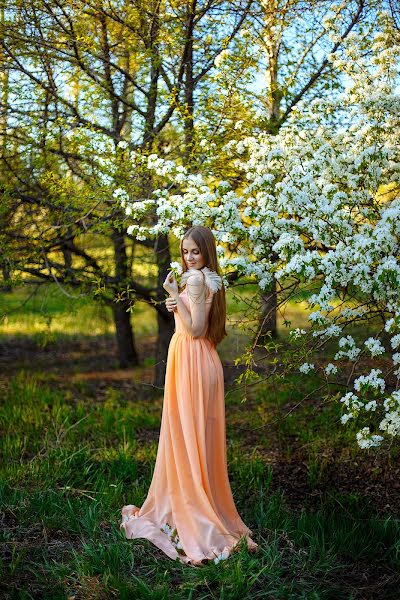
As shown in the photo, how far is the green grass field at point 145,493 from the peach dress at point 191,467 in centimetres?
A: 16

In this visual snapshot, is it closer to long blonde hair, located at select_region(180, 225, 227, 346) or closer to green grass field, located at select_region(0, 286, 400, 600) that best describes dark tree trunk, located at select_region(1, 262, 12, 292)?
green grass field, located at select_region(0, 286, 400, 600)

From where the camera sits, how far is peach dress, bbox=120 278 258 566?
4492mm

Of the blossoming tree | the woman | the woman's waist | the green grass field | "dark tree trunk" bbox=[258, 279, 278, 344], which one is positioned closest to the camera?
the green grass field

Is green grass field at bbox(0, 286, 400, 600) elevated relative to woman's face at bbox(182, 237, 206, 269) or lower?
lower

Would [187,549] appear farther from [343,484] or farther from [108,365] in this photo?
[108,365]

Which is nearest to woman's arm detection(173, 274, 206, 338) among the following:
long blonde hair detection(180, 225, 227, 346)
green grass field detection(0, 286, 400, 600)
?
long blonde hair detection(180, 225, 227, 346)

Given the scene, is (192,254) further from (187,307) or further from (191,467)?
(191,467)

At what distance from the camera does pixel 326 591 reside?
4.07 metres

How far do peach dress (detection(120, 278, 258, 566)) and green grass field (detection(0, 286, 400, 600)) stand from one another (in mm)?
156

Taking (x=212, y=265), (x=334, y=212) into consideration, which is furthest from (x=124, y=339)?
(x=334, y=212)

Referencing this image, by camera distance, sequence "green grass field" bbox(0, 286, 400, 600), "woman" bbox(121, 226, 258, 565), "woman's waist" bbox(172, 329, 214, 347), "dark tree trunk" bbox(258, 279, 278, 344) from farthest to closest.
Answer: "dark tree trunk" bbox(258, 279, 278, 344)
"woman's waist" bbox(172, 329, 214, 347)
"woman" bbox(121, 226, 258, 565)
"green grass field" bbox(0, 286, 400, 600)

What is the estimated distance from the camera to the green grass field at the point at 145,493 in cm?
411

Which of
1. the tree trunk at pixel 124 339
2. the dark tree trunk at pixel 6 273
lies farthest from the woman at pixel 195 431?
the tree trunk at pixel 124 339

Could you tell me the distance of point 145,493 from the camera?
5660mm
